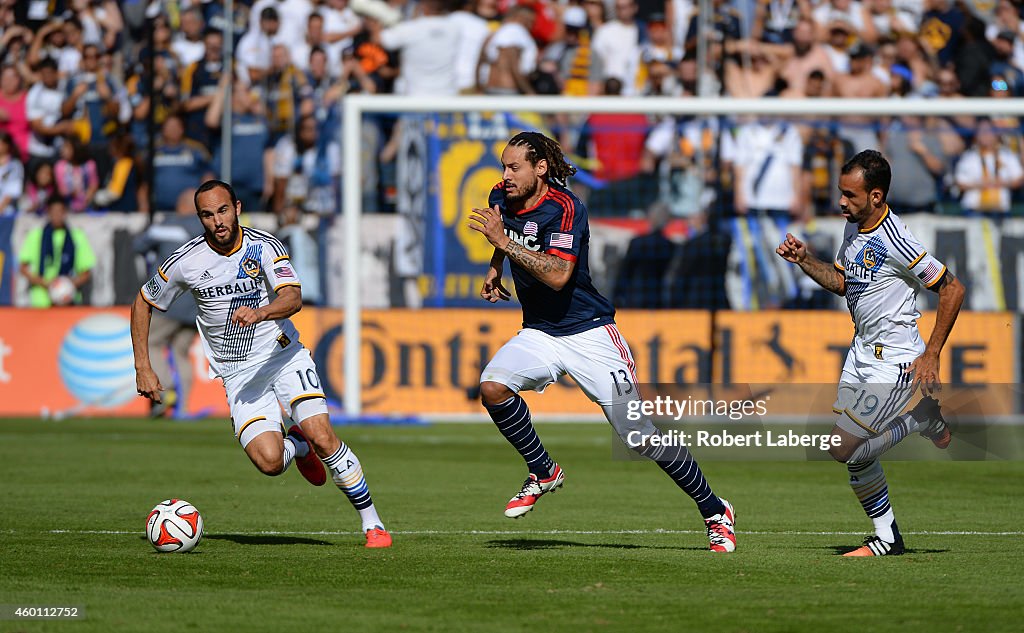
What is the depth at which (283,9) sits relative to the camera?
24.1m

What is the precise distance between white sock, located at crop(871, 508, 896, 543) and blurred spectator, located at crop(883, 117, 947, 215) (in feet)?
42.4

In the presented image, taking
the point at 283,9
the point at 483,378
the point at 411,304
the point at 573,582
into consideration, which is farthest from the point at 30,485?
the point at 283,9

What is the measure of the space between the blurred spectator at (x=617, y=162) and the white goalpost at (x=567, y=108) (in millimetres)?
1957

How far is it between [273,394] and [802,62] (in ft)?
49.9

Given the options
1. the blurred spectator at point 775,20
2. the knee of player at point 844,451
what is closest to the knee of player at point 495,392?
the knee of player at point 844,451

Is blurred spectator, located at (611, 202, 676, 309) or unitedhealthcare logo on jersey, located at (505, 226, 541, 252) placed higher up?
unitedhealthcare logo on jersey, located at (505, 226, 541, 252)

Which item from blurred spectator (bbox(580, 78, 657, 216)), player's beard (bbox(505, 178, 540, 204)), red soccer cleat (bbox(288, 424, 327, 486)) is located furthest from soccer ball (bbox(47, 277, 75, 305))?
player's beard (bbox(505, 178, 540, 204))

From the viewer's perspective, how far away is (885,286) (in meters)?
8.98

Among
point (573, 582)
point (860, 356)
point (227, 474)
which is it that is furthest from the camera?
point (227, 474)

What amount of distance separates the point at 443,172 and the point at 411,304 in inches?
73.4

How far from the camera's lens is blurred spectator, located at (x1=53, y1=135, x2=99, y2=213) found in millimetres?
22859

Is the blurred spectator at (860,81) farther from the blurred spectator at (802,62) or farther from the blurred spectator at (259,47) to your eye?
the blurred spectator at (259,47)

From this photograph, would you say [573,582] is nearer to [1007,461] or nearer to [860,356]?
[860,356]

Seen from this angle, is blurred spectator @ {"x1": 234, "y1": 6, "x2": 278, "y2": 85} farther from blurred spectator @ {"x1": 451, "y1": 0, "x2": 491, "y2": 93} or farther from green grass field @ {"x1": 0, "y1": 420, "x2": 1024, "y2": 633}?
green grass field @ {"x1": 0, "y1": 420, "x2": 1024, "y2": 633}
